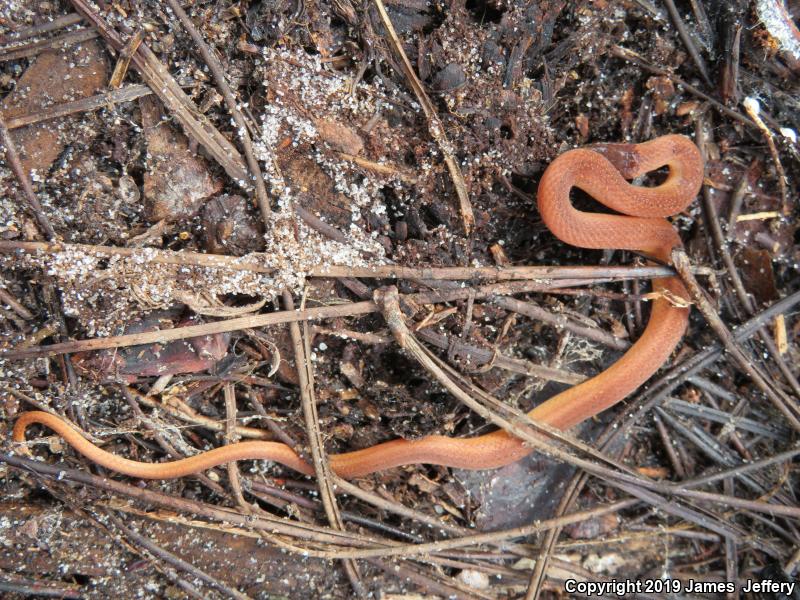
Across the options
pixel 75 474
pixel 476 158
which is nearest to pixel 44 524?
pixel 75 474

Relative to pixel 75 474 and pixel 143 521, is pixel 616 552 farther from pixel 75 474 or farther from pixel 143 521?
pixel 75 474

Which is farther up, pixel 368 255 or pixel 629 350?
pixel 368 255

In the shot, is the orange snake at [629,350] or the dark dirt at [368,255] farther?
the orange snake at [629,350]

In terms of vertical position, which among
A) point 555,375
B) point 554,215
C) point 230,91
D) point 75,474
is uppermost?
point 230,91

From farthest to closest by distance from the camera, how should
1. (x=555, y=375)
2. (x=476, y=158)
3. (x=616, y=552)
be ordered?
(x=616, y=552) → (x=555, y=375) → (x=476, y=158)

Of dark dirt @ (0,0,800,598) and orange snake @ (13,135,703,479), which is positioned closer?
dark dirt @ (0,0,800,598)

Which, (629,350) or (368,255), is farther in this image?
(629,350)

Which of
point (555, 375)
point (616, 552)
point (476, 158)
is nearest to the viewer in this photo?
point (476, 158)

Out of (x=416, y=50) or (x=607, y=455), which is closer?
(x=416, y=50)
